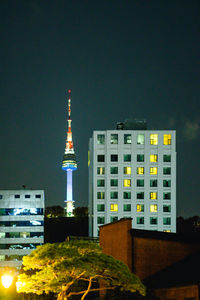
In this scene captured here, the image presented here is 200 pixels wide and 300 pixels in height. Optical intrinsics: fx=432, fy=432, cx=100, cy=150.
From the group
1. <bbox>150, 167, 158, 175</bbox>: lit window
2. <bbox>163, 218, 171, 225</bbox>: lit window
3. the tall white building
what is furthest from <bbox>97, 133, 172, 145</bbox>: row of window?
<bbox>163, 218, 171, 225</bbox>: lit window

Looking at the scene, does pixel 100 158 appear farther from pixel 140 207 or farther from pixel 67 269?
pixel 67 269

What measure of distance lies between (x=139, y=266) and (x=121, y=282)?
594 centimetres

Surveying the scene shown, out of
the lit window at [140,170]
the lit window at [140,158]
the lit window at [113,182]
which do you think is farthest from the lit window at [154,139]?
the lit window at [113,182]

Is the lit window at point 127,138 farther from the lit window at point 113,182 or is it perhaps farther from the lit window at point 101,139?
the lit window at point 113,182

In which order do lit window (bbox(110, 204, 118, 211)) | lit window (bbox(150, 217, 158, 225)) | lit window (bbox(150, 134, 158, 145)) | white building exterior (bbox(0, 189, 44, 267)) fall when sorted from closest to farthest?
1. lit window (bbox(150, 217, 158, 225))
2. lit window (bbox(110, 204, 118, 211))
3. lit window (bbox(150, 134, 158, 145))
4. white building exterior (bbox(0, 189, 44, 267))

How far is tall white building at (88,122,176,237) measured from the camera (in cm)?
9206

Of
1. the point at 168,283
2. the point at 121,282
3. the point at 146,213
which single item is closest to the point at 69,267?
the point at 121,282

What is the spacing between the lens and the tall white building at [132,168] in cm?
9206

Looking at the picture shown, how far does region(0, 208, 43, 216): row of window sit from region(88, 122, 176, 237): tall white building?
66.0 feet

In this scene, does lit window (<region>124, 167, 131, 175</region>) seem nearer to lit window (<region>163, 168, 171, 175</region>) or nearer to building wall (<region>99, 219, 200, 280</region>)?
lit window (<region>163, 168, 171, 175</region>)

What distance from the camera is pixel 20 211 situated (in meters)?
106

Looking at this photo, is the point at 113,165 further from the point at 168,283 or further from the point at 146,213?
the point at 168,283

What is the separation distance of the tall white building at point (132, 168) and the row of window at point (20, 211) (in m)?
20.1

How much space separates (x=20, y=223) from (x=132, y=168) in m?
32.2
